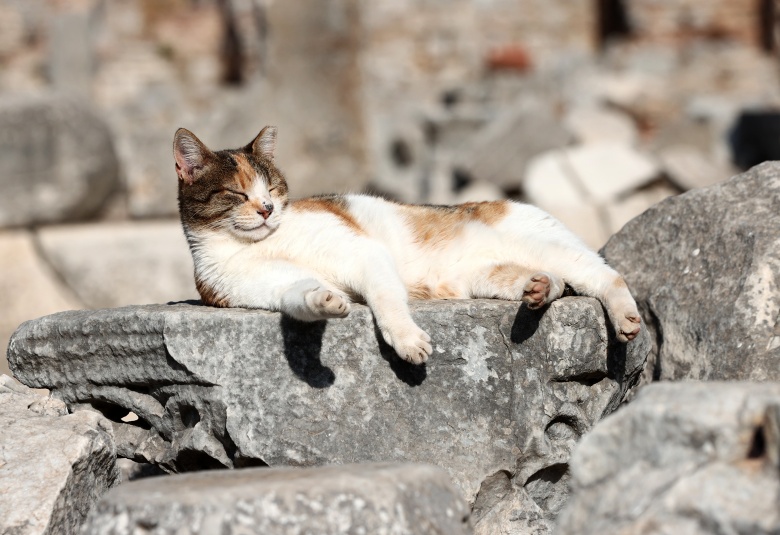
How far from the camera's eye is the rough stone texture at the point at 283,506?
7.54 feet

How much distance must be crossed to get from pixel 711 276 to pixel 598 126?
9273mm

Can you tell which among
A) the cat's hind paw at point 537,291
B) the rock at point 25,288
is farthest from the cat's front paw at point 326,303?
the rock at point 25,288

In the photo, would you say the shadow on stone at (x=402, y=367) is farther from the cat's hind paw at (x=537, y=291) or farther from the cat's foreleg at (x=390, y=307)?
the cat's hind paw at (x=537, y=291)

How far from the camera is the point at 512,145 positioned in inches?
437

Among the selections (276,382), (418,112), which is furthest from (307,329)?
(418,112)

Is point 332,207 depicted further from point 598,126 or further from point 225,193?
point 598,126

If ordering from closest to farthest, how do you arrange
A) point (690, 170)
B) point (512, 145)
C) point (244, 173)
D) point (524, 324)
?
point (524, 324), point (244, 173), point (690, 170), point (512, 145)

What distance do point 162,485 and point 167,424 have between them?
41.2 inches

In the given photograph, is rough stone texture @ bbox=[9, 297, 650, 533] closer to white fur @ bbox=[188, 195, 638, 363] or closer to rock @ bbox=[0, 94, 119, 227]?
white fur @ bbox=[188, 195, 638, 363]

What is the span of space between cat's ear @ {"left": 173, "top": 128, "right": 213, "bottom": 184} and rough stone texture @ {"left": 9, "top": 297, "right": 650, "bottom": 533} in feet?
1.98

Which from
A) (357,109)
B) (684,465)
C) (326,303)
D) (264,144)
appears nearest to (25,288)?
(264,144)

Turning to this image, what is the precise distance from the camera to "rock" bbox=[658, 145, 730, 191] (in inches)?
368

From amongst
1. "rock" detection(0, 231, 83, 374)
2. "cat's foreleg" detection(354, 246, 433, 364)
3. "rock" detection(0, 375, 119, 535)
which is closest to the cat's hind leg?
"cat's foreleg" detection(354, 246, 433, 364)

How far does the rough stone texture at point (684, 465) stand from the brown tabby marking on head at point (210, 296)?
1.58 meters
